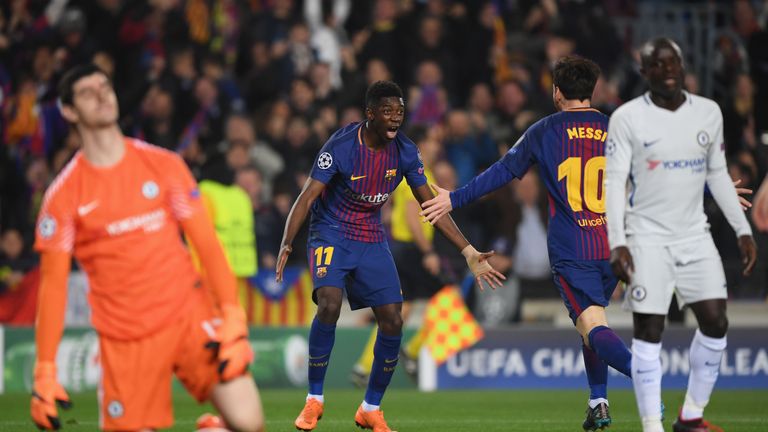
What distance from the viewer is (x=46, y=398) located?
5.87 meters

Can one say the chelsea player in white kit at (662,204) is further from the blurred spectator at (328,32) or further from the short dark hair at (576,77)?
the blurred spectator at (328,32)

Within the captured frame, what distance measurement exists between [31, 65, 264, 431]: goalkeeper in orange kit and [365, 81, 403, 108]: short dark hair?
108 inches

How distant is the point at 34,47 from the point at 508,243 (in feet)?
21.6

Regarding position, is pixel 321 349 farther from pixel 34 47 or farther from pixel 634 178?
pixel 34 47

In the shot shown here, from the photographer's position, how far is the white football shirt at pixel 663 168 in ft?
22.9

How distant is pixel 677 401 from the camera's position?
11914 millimetres

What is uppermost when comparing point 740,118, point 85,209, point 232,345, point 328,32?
point 328,32

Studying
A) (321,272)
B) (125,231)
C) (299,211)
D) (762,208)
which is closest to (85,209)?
(125,231)

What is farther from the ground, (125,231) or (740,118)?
(740,118)

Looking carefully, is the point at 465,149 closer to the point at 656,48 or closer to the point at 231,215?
the point at 231,215

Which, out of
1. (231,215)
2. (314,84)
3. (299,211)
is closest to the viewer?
(299,211)

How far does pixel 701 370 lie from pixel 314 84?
10124 mm

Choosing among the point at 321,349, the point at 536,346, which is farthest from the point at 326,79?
the point at 321,349

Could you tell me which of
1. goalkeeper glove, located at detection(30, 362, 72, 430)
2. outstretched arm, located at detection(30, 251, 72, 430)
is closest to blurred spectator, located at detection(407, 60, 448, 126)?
outstretched arm, located at detection(30, 251, 72, 430)
